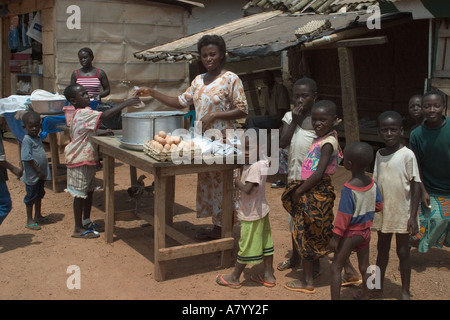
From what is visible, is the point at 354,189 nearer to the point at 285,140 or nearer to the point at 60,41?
the point at 285,140

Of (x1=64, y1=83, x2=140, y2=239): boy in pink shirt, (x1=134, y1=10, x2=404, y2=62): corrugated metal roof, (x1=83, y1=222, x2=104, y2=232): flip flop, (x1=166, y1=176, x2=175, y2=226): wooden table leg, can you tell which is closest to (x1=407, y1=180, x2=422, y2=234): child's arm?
(x1=166, y1=176, x2=175, y2=226): wooden table leg

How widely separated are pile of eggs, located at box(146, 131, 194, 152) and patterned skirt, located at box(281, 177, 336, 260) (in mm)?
990

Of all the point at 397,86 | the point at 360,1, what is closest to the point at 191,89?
the point at 360,1

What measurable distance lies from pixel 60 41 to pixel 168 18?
2319mm

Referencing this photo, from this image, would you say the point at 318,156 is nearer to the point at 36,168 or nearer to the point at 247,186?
the point at 247,186

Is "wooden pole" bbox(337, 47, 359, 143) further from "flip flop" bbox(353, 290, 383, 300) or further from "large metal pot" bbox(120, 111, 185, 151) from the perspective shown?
"flip flop" bbox(353, 290, 383, 300)

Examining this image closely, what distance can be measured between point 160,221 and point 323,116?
1.53 m

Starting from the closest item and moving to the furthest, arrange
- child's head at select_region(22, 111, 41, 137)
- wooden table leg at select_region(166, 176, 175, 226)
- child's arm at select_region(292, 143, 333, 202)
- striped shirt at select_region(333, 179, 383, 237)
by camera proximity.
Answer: striped shirt at select_region(333, 179, 383, 237), child's arm at select_region(292, 143, 333, 202), wooden table leg at select_region(166, 176, 175, 226), child's head at select_region(22, 111, 41, 137)

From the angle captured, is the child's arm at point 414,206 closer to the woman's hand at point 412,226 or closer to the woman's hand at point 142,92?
the woman's hand at point 412,226

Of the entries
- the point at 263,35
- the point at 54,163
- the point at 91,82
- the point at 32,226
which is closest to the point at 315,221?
the point at 32,226

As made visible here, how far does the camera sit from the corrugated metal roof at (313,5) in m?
7.92

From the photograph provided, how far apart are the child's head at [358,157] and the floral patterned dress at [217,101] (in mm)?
1217

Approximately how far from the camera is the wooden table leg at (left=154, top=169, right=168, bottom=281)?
13.4 ft

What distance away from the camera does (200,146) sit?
414 cm
